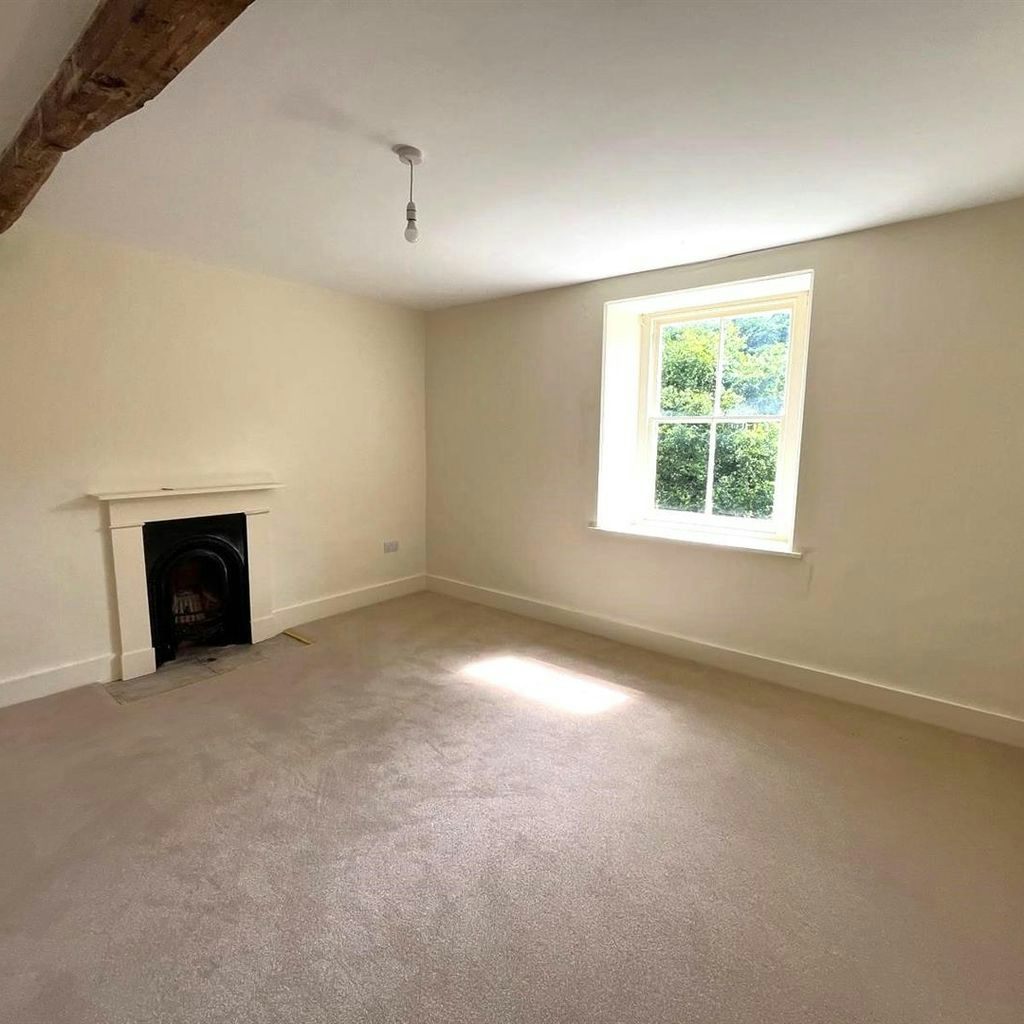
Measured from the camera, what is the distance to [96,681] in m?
3.02

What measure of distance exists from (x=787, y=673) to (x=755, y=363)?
1839 mm

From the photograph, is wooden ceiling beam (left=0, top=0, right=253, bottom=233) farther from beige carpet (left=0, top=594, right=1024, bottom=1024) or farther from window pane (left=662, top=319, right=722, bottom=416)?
window pane (left=662, top=319, right=722, bottom=416)

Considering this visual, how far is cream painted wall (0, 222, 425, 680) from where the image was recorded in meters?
2.74

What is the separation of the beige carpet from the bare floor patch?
123mm

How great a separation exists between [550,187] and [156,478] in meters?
2.69

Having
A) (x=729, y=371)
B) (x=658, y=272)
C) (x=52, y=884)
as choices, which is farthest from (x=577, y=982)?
(x=658, y=272)

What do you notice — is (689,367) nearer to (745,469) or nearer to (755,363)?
(755,363)

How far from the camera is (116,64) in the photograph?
50.5 inches

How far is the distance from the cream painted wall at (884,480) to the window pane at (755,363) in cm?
38

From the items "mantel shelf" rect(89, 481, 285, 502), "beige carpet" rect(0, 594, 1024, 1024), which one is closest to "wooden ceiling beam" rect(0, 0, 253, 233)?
"mantel shelf" rect(89, 481, 285, 502)

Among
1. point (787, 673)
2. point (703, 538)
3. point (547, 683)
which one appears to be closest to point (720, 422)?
point (703, 538)

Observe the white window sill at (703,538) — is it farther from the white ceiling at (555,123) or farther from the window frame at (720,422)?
the white ceiling at (555,123)

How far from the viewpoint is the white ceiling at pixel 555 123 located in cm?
134

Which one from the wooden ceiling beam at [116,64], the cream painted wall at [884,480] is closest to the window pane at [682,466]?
the cream painted wall at [884,480]
